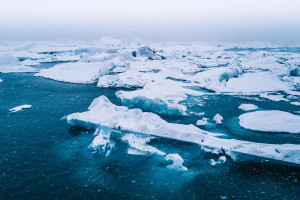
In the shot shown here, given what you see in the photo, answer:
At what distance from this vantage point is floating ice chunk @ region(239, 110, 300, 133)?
5911 mm

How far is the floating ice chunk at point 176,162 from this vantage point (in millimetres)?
4428

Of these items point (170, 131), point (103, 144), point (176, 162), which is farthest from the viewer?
point (170, 131)

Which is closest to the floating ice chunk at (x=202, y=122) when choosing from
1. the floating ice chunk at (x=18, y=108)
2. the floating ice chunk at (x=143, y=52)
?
the floating ice chunk at (x=18, y=108)

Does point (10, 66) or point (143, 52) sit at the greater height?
point (143, 52)

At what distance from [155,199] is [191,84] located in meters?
8.66

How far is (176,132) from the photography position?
5547 millimetres

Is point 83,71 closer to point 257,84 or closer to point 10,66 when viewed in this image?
point 10,66

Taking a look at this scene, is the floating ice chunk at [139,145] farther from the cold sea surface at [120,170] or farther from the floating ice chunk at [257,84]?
the floating ice chunk at [257,84]

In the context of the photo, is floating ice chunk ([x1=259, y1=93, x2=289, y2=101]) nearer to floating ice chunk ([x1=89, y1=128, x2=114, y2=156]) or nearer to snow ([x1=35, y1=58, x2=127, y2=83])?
floating ice chunk ([x1=89, y1=128, x2=114, y2=156])

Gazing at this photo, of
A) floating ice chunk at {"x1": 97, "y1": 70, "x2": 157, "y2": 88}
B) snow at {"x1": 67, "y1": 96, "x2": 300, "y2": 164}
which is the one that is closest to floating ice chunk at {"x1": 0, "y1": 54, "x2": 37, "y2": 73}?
floating ice chunk at {"x1": 97, "y1": 70, "x2": 157, "y2": 88}

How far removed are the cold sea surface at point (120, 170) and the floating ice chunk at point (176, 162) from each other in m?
0.11

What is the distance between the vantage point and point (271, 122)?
20.6 feet

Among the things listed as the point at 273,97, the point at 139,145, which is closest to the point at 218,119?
the point at 139,145

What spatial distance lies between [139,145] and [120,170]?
3.12 feet
